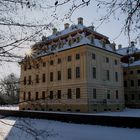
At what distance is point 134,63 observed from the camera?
49.9 meters

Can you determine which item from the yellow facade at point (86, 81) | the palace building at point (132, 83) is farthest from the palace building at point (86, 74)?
the palace building at point (132, 83)

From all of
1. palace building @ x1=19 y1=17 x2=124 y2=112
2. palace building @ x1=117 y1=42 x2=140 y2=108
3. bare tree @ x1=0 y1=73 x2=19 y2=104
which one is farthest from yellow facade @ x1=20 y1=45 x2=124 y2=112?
bare tree @ x1=0 y1=73 x2=19 y2=104

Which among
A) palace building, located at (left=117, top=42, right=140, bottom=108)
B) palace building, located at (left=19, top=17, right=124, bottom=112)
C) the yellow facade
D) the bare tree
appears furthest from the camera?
palace building, located at (left=117, top=42, right=140, bottom=108)

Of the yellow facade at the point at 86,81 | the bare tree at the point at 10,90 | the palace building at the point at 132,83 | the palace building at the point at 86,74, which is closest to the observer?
the bare tree at the point at 10,90

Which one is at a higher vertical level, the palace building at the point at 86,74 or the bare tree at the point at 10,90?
the palace building at the point at 86,74

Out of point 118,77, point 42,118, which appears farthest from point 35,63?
point 118,77

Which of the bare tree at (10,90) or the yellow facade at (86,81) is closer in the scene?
the bare tree at (10,90)

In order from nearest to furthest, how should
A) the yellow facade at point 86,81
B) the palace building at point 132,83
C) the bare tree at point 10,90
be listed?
1. the bare tree at point 10,90
2. the yellow facade at point 86,81
3. the palace building at point 132,83

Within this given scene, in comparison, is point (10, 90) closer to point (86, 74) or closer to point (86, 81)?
point (86, 81)

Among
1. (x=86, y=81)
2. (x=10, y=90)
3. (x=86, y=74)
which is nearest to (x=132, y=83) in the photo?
(x=86, y=74)

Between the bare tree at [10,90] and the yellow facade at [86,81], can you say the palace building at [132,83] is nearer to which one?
the yellow facade at [86,81]

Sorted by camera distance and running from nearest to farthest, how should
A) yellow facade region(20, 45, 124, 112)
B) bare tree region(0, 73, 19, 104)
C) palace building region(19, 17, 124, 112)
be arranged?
bare tree region(0, 73, 19, 104) < yellow facade region(20, 45, 124, 112) < palace building region(19, 17, 124, 112)

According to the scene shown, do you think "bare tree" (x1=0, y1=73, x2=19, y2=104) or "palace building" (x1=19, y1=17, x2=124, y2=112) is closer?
"bare tree" (x1=0, y1=73, x2=19, y2=104)

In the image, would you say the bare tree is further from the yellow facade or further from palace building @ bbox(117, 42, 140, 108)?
palace building @ bbox(117, 42, 140, 108)
